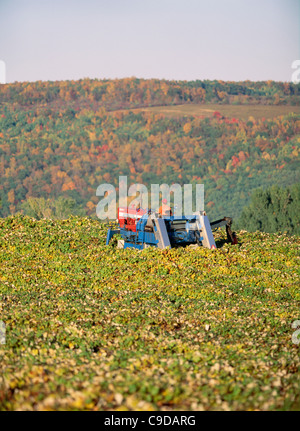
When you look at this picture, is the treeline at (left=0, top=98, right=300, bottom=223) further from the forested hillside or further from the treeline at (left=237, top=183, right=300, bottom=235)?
the treeline at (left=237, top=183, right=300, bottom=235)

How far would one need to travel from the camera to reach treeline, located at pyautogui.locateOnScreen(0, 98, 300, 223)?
439ft

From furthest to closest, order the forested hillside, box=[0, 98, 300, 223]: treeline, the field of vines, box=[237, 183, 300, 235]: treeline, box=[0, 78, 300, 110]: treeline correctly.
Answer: box=[0, 78, 300, 110]: treeline < the forested hillside < box=[0, 98, 300, 223]: treeline < box=[237, 183, 300, 235]: treeline < the field of vines

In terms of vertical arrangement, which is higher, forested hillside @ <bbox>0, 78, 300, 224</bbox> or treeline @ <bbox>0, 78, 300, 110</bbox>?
treeline @ <bbox>0, 78, 300, 110</bbox>

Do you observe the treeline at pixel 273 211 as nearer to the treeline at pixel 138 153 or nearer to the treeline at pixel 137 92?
the treeline at pixel 138 153

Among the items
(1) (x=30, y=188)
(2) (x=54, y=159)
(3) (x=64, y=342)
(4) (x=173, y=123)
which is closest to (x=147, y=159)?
(4) (x=173, y=123)

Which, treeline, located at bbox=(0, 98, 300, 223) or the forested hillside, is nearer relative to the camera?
treeline, located at bbox=(0, 98, 300, 223)

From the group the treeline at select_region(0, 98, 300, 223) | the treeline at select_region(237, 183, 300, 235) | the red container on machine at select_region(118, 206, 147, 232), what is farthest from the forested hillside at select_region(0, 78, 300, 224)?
the red container on machine at select_region(118, 206, 147, 232)

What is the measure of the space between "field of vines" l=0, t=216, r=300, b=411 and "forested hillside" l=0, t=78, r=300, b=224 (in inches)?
3913

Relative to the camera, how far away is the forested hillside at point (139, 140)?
13650 cm

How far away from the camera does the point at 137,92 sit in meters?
180

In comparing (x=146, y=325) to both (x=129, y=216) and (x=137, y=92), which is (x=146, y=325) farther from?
(x=137, y=92)

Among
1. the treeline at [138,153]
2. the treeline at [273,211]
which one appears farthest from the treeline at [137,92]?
the treeline at [273,211]

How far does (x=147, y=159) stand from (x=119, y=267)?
142327 mm

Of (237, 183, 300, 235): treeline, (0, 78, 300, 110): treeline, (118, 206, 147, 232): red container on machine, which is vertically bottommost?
(237, 183, 300, 235): treeline
